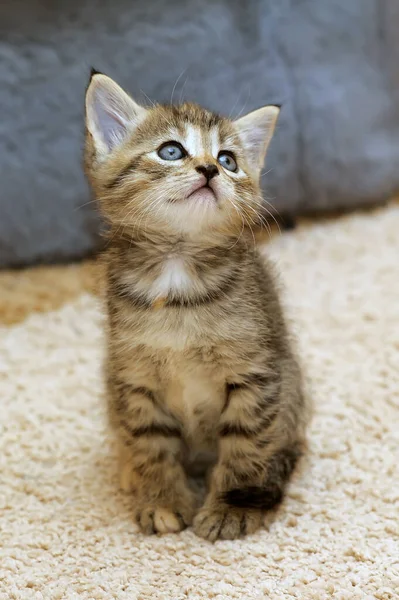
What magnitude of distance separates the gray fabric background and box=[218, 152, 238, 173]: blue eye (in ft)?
3.42

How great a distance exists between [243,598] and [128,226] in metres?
0.73

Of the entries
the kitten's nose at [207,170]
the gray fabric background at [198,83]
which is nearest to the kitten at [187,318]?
the kitten's nose at [207,170]

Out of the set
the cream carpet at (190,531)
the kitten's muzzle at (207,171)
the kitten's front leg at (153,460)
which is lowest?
the cream carpet at (190,531)

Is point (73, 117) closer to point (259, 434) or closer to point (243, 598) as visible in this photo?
point (259, 434)

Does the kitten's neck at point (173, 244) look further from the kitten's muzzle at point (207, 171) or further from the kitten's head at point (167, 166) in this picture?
the kitten's muzzle at point (207, 171)

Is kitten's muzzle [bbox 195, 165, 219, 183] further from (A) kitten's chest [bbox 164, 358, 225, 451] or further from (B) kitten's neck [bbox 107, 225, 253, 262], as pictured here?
(A) kitten's chest [bbox 164, 358, 225, 451]

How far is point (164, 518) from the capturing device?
5.10 feet

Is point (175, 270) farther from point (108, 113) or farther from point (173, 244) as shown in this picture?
point (108, 113)

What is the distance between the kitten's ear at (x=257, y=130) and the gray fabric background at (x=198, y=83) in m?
0.90

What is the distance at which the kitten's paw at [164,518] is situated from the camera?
1.55 m

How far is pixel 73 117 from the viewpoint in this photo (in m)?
A: 2.80

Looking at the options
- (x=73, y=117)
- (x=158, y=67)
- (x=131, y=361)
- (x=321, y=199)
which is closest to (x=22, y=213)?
(x=73, y=117)

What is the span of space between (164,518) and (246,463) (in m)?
0.20

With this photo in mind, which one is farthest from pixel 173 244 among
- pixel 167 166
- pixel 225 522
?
pixel 225 522
